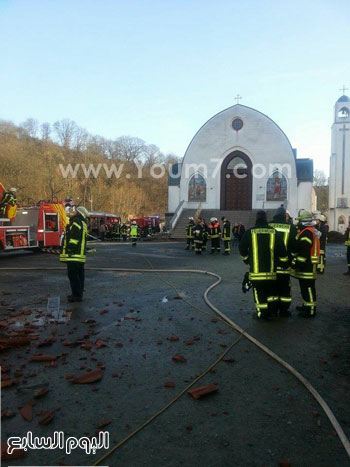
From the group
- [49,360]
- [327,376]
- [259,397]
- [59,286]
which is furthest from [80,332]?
[59,286]

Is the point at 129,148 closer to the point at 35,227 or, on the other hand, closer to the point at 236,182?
the point at 236,182

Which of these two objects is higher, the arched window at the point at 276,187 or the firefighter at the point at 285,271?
the arched window at the point at 276,187

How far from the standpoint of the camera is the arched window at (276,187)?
3722 cm

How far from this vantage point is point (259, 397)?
3.43m

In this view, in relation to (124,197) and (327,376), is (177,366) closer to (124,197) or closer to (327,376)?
(327,376)

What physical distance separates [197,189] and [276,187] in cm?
791

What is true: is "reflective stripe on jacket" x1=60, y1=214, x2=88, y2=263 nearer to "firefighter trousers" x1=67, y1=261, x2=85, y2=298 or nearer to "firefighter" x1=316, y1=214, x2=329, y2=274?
"firefighter trousers" x1=67, y1=261, x2=85, y2=298

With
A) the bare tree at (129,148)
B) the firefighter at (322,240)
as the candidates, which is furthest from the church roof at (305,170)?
the bare tree at (129,148)

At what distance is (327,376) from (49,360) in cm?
301

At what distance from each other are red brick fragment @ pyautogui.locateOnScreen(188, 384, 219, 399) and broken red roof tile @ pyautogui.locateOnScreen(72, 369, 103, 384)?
0.97m

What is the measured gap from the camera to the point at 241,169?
3881 cm

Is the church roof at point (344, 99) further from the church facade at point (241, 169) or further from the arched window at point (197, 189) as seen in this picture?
the arched window at point (197, 189)

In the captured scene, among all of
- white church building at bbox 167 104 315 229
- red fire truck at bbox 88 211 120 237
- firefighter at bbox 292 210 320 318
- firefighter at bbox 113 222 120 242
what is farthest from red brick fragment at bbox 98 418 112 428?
red fire truck at bbox 88 211 120 237

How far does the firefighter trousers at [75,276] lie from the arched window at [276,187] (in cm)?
3248
